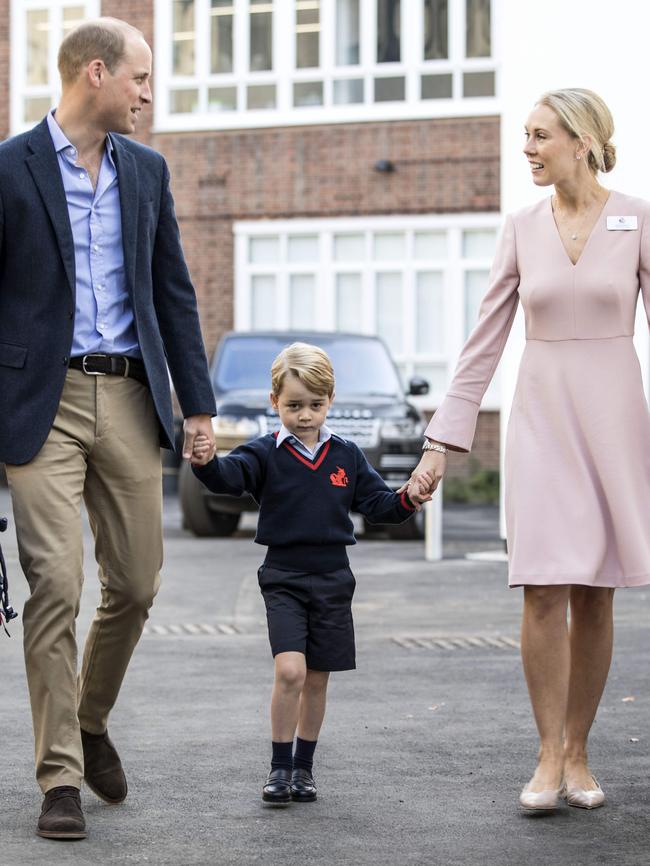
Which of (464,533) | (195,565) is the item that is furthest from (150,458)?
(464,533)

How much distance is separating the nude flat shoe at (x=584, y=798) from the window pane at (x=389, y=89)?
21.7 meters

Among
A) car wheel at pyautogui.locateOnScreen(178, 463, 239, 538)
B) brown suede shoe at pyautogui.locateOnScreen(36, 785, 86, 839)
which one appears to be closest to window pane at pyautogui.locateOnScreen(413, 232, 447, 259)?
car wheel at pyautogui.locateOnScreen(178, 463, 239, 538)

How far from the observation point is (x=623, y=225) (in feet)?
17.5

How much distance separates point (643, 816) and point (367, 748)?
1.34 metres

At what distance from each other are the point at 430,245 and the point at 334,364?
9.75 meters

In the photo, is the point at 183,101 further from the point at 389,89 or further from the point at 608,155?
the point at 608,155

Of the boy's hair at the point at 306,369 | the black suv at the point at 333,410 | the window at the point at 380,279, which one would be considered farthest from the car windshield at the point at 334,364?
the boy's hair at the point at 306,369

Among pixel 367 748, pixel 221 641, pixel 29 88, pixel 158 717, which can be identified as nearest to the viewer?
pixel 367 748

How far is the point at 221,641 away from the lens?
9211 mm

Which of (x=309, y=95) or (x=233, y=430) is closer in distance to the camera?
(x=233, y=430)

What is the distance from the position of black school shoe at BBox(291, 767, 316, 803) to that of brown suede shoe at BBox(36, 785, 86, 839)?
0.72 m

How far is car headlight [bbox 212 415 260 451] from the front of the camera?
15.1 metres

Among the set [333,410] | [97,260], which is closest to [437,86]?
[333,410]

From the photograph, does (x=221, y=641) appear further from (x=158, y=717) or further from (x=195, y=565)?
(x=195, y=565)
